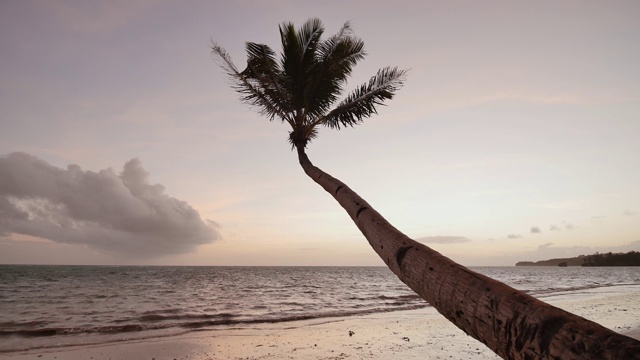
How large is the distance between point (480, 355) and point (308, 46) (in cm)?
871

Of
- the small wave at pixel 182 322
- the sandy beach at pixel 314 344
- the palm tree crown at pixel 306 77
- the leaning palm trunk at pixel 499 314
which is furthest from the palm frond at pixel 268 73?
the small wave at pixel 182 322

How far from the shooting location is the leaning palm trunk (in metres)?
1.63

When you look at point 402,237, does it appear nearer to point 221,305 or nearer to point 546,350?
point 546,350

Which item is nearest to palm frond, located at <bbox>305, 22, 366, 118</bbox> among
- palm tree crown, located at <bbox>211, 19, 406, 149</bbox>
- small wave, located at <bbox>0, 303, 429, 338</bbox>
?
palm tree crown, located at <bbox>211, 19, 406, 149</bbox>

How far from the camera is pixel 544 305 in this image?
6.26ft

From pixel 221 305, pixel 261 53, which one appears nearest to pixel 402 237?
pixel 261 53

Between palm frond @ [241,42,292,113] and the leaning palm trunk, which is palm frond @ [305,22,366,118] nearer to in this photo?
palm frond @ [241,42,292,113]

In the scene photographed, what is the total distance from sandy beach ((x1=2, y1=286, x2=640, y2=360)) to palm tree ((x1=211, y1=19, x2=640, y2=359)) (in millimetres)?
6352

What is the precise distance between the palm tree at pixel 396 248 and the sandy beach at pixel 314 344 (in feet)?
20.8

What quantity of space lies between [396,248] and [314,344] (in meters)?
9.35

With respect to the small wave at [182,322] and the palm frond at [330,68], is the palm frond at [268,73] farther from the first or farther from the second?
the small wave at [182,322]

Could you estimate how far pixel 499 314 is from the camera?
6.91 ft

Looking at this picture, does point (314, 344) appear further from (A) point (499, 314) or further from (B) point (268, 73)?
(A) point (499, 314)

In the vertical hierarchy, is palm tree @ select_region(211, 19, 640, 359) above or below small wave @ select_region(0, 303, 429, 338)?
above
